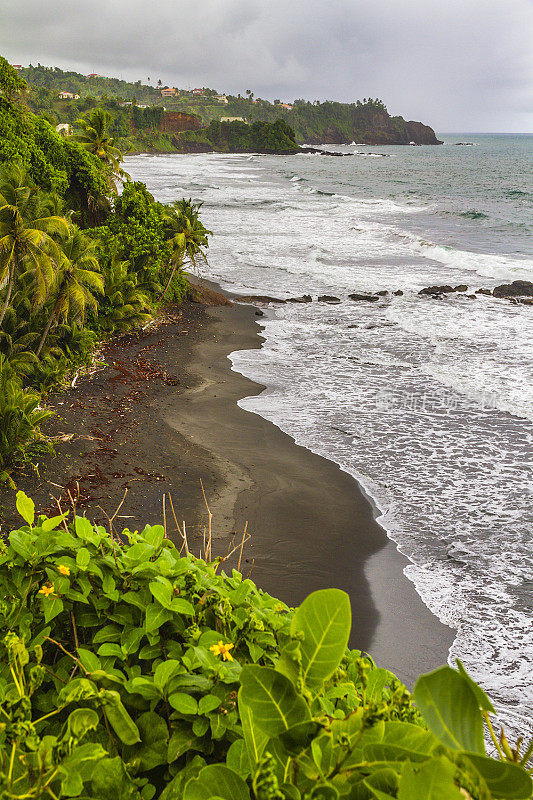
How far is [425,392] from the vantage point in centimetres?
1430

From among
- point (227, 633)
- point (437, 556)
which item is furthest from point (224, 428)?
point (227, 633)

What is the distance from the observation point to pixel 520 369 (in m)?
15.6

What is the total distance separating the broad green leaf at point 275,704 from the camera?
984 millimetres

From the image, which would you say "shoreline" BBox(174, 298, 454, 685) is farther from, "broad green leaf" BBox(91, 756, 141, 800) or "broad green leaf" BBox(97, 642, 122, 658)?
"broad green leaf" BBox(91, 756, 141, 800)

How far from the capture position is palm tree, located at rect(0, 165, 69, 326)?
1194 cm

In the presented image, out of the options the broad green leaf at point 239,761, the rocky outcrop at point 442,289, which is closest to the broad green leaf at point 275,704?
the broad green leaf at point 239,761

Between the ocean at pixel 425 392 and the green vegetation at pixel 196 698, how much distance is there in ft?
16.2

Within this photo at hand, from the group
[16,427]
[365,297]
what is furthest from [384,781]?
[365,297]

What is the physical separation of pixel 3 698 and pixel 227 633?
684 mm

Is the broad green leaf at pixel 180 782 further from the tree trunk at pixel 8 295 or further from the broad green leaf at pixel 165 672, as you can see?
the tree trunk at pixel 8 295

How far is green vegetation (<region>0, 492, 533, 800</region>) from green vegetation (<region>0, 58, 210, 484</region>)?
7.93 metres

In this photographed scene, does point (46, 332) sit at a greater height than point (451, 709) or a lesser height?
lesser

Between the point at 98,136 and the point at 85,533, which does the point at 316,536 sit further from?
the point at 98,136

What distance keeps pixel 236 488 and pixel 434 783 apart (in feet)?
31.0
